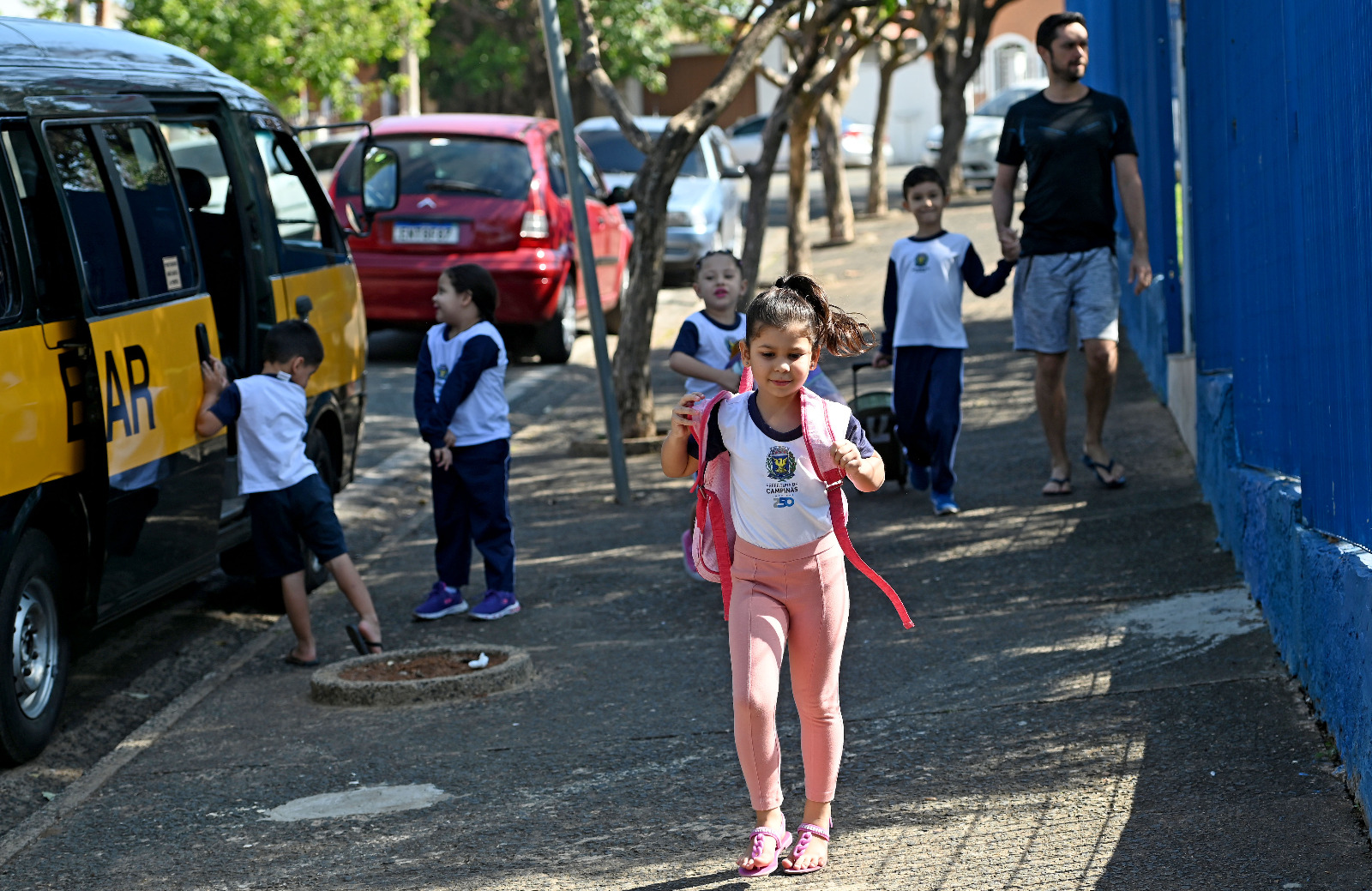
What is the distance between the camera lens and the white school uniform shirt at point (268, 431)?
6.21 metres

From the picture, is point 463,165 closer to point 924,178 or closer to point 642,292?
point 642,292

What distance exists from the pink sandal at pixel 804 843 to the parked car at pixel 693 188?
12974 mm

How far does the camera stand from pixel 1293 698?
4.88 metres

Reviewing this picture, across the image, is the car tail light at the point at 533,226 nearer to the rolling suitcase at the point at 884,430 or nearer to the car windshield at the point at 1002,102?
the rolling suitcase at the point at 884,430

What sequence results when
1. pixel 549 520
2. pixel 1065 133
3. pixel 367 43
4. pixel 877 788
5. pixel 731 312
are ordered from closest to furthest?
1. pixel 877 788
2. pixel 731 312
3. pixel 1065 133
4. pixel 549 520
5. pixel 367 43

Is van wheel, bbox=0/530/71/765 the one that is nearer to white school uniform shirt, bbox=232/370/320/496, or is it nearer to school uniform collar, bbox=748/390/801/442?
white school uniform shirt, bbox=232/370/320/496

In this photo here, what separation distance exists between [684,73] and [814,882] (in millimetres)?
46450

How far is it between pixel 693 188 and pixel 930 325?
1070cm

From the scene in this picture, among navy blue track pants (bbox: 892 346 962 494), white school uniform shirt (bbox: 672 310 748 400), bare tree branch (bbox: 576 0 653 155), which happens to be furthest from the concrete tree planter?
bare tree branch (bbox: 576 0 653 155)

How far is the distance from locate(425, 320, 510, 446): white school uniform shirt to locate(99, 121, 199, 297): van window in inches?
37.7

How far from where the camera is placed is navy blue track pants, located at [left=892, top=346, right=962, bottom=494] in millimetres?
7723

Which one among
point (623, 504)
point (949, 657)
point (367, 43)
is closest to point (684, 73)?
point (367, 43)

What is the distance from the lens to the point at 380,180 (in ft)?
41.6

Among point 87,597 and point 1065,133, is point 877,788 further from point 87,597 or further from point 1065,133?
point 1065,133
